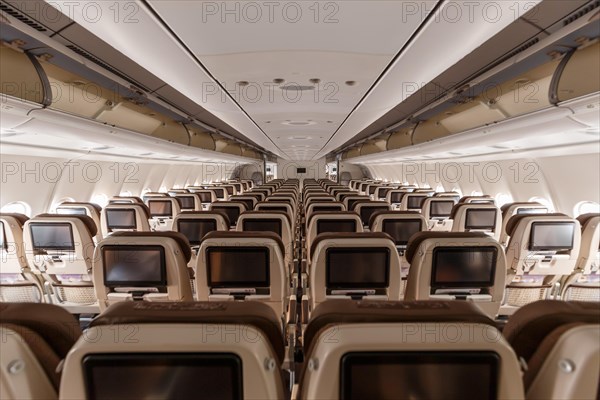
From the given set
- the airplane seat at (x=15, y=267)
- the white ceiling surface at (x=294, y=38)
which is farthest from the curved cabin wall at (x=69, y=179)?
the white ceiling surface at (x=294, y=38)

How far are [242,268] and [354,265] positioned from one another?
3.22 ft

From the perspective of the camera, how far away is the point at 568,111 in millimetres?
3430

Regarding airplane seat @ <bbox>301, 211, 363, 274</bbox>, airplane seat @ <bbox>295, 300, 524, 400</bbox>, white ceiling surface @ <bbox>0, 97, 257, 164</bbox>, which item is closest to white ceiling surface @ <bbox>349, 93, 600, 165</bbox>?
airplane seat @ <bbox>301, 211, 363, 274</bbox>

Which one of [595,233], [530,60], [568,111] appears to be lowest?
[595,233]

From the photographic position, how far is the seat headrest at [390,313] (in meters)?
1.36

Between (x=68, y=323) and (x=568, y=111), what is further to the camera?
(x=568, y=111)

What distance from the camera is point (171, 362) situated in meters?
1.26

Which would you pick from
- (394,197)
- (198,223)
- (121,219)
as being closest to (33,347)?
(198,223)

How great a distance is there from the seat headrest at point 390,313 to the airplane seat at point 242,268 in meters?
2.01

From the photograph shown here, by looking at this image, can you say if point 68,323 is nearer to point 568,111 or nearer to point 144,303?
point 144,303

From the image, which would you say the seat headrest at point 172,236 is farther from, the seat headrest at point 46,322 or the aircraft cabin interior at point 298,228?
the seat headrest at point 46,322

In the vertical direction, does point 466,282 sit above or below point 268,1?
below

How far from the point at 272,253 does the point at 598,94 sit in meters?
2.66

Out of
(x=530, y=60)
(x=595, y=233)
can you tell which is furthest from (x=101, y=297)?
(x=595, y=233)
